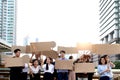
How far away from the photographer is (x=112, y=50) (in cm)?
1015

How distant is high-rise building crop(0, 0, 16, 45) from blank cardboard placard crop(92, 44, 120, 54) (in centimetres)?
7621

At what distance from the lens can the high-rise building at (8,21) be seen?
87.6 m

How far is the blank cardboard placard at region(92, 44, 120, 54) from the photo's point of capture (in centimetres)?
1013

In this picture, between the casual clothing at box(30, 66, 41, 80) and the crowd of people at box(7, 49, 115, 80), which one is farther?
the casual clothing at box(30, 66, 41, 80)

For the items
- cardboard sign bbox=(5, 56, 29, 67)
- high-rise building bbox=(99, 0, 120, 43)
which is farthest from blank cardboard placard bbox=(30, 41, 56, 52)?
high-rise building bbox=(99, 0, 120, 43)

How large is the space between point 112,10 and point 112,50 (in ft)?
307

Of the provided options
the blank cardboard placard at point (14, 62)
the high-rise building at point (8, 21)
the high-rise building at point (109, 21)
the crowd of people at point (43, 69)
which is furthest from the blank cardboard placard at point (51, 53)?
the high-rise building at point (109, 21)

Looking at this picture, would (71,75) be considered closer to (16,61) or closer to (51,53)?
(51,53)

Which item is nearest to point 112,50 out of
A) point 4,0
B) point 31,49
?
point 31,49

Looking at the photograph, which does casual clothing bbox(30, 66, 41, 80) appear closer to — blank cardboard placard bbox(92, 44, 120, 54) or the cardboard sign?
the cardboard sign

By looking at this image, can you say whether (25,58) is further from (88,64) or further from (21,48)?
(88,64)

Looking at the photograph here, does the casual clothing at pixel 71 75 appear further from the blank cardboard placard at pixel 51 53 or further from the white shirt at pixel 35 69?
the white shirt at pixel 35 69

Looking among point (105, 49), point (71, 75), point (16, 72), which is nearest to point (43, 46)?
point (16, 72)

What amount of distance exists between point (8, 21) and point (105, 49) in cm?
7758
